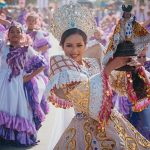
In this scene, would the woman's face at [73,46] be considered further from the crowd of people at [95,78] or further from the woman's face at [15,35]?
the woman's face at [15,35]

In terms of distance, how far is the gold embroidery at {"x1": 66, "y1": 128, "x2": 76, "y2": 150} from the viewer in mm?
2711

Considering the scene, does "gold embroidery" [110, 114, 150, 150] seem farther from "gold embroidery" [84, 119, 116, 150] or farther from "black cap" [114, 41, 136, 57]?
"black cap" [114, 41, 136, 57]

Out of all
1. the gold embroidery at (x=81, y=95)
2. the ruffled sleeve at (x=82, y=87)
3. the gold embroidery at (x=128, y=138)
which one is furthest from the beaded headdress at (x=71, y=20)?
the gold embroidery at (x=128, y=138)

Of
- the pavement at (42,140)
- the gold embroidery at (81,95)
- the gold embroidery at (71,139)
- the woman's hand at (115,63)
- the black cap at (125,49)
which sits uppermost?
the black cap at (125,49)

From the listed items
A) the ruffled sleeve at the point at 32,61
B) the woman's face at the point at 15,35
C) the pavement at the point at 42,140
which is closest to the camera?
the pavement at the point at 42,140

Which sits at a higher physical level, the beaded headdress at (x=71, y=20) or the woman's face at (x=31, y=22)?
the woman's face at (x=31, y=22)

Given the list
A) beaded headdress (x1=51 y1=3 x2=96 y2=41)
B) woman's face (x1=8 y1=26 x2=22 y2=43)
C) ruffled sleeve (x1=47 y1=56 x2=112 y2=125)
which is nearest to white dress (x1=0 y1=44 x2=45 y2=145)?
woman's face (x1=8 y1=26 x2=22 y2=43)

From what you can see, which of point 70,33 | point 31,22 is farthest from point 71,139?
point 31,22

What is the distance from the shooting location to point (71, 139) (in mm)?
2734

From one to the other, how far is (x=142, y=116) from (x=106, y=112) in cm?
280

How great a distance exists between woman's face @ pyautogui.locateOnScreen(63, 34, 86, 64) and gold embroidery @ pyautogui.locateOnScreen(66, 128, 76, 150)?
0.46m

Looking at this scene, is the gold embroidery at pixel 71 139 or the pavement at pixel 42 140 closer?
the gold embroidery at pixel 71 139

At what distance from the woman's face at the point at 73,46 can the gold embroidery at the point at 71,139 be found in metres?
0.46

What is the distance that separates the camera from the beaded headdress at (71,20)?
296cm
